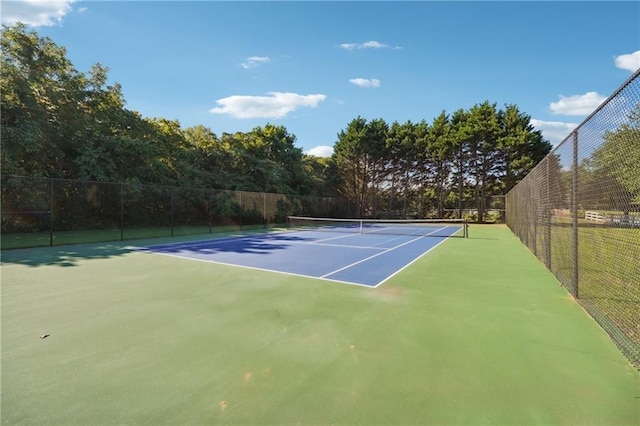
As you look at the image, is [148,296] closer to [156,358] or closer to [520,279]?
[156,358]

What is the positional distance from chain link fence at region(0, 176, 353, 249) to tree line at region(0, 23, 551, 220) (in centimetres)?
123

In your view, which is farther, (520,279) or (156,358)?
(520,279)

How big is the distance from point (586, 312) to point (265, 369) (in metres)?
3.96

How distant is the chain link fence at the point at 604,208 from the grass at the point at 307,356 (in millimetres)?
308

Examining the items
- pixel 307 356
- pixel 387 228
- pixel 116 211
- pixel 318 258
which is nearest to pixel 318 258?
pixel 318 258

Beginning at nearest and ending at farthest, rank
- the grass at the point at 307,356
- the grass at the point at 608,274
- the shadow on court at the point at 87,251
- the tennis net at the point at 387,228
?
the grass at the point at 307,356
the grass at the point at 608,274
the shadow on court at the point at 87,251
the tennis net at the point at 387,228

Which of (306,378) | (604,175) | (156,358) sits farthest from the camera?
(604,175)

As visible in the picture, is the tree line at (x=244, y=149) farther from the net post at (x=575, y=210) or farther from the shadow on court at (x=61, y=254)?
the net post at (x=575, y=210)

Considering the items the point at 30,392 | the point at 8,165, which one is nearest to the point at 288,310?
the point at 30,392

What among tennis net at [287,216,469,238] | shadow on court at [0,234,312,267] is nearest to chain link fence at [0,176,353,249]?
shadow on court at [0,234,312,267]

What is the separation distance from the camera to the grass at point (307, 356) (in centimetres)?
210

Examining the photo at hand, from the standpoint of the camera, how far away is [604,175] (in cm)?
357

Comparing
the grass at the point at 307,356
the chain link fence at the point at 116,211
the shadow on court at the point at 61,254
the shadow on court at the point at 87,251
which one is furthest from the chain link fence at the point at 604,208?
the chain link fence at the point at 116,211

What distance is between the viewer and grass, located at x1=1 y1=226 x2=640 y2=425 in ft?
6.90
